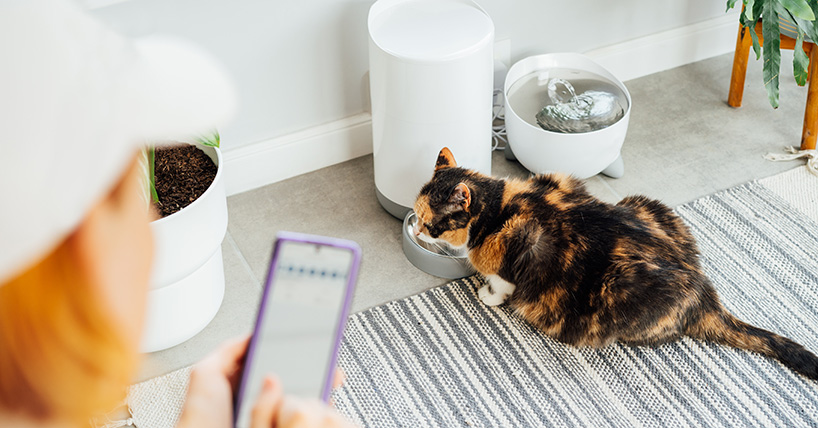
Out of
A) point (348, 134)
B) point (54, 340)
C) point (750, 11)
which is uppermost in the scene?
point (54, 340)

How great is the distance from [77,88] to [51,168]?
0.03m

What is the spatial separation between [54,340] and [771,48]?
6.23 ft

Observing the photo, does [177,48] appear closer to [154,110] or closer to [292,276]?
[154,110]

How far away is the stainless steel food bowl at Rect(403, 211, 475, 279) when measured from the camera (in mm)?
1717

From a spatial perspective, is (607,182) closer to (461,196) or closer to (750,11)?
(750,11)

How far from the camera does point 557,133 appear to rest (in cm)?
179

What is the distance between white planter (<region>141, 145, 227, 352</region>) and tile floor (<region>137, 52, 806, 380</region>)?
59mm

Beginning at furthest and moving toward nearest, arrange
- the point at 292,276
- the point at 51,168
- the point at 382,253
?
1. the point at 382,253
2. the point at 292,276
3. the point at 51,168

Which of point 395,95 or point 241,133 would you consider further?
point 241,133

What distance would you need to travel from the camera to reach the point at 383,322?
5.43 ft

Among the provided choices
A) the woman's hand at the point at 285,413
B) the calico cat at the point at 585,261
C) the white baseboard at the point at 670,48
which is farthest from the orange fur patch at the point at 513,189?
the woman's hand at the point at 285,413

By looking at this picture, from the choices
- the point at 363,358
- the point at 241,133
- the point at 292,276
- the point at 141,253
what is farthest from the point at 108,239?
the point at 241,133

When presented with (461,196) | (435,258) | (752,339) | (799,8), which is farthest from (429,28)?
(752,339)

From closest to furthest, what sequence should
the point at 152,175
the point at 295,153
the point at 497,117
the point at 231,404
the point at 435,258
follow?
1. the point at 231,404
2. the point at 152,175
3. the point at 435,258
4. the point at 295,153
5. the point at 497,117
